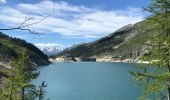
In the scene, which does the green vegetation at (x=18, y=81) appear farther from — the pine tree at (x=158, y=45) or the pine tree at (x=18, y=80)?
the pine tree at (x=158, y=45)

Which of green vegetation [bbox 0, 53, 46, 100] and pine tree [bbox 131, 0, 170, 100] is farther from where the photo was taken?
green vegetation [bbox 0, 53, 46, 100]

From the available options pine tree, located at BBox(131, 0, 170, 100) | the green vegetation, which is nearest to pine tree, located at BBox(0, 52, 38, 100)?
the green vegetation

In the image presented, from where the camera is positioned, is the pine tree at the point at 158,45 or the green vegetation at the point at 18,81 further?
the green vegetation at the point at 18,81

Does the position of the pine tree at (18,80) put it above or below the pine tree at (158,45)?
below

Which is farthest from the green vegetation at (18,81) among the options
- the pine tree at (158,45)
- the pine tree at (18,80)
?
the pine tree at (158,45)

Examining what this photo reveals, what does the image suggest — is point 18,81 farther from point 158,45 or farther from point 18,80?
point 158,45

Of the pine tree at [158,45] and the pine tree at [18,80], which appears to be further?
the pine tree at [18,80]

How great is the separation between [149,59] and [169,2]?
3845 millimetres

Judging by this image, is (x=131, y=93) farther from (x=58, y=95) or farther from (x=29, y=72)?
(x=29, y=72)

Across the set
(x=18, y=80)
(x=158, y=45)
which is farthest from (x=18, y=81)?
(x=158, y=45)

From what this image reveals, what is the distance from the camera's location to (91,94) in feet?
381

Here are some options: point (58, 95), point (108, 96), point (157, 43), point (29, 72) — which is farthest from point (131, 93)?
point (157, 43)

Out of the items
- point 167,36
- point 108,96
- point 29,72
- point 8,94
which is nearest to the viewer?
Answer: point 167,36

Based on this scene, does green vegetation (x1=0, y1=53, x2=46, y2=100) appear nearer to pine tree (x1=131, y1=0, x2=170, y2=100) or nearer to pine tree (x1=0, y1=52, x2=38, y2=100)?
pine tree (x1=0, y1=52, x2=38, y2=100)
